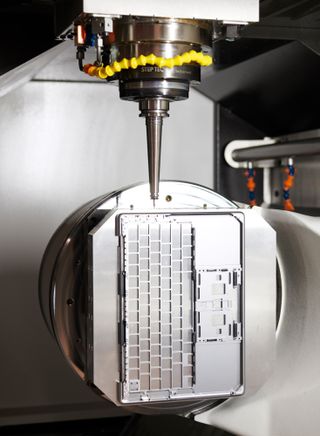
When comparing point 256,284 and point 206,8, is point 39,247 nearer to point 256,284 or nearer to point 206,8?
point 256,284

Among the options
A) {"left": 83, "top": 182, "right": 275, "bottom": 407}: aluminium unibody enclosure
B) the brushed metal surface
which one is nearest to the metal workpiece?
{"left": 83, "top": 182, "right": 275, "bottom": 407}: aluminium unibody enclosure

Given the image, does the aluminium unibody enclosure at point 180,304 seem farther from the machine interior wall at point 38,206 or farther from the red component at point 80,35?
the machine interior wall at point 38,206

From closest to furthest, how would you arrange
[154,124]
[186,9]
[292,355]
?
[186,9] → [154,124] → [292,355]

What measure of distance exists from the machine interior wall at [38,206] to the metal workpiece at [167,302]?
0.72 metres

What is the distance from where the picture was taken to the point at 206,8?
1.12m

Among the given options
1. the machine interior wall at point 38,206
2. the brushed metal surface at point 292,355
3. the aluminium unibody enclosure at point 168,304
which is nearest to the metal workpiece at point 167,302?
the aluminium unibody enclosure at point 168,304

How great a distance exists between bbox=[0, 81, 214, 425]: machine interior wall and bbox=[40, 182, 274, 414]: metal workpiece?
2.38 feet

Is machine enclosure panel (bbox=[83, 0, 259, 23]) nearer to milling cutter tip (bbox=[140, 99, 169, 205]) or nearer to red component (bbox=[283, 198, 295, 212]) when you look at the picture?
milling cutter tip (bbox=[140, 99, 169, 205])

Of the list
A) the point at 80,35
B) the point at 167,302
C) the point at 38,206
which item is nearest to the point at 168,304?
the point at 167,302

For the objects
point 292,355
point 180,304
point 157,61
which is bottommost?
point 292,355

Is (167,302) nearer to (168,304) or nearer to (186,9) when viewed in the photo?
(168,304)

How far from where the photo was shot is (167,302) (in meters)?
1.28

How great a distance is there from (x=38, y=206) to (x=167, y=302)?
877 mm

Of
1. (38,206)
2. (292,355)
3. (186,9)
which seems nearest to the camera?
(186,9)
